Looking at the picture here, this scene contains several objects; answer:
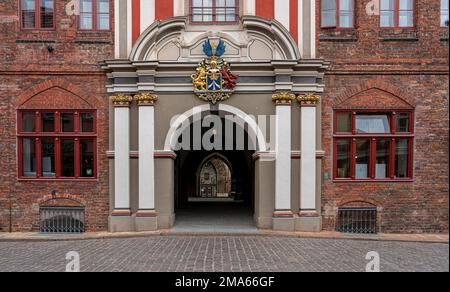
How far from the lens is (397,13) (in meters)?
11.1

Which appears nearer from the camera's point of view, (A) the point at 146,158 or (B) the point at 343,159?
(A) the point at 146,158

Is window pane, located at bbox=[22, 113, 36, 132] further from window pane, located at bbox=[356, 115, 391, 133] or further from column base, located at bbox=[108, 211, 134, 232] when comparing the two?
window pane, located at bbox=[356, 115, 391, 133]

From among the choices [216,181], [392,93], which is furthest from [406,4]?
[216,181]

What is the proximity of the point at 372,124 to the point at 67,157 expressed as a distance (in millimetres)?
9711

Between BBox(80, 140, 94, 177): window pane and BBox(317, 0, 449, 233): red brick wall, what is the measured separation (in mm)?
7353

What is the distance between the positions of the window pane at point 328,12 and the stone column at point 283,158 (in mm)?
2668

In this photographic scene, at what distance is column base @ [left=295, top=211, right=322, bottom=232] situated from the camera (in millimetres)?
10688

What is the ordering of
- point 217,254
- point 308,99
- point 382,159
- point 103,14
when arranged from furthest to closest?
point 103,14 < point 382,159 < point 308,99 < point 217,254

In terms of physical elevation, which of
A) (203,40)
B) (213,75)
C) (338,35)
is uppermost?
(338,35)

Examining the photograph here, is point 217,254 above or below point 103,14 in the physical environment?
below

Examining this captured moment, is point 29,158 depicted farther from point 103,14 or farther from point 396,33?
point 396,33

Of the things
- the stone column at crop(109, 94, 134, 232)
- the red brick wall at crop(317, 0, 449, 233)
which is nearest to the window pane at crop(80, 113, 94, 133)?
the stone column at crop(109, 94, 134, 232)

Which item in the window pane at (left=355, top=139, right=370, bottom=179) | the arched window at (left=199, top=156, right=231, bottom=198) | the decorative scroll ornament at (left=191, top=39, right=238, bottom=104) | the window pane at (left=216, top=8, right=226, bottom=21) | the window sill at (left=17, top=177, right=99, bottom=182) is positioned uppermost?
the window pane at (left=216, top=8, right=226, bottom=21)

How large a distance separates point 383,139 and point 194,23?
6.96 m
